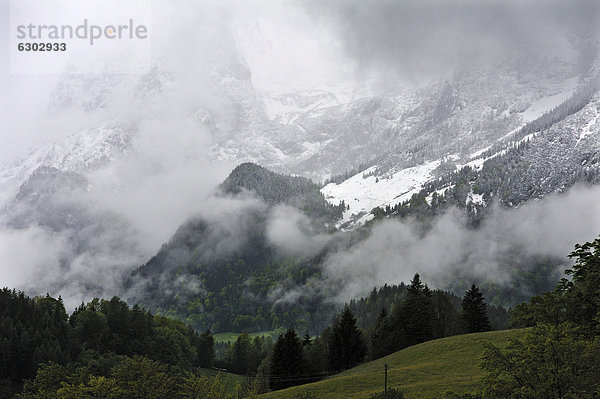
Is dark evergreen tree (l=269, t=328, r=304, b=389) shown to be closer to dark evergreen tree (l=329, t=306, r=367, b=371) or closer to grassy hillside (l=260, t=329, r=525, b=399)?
dark evergreen tree (l=329, t=306, r=367, b=371)

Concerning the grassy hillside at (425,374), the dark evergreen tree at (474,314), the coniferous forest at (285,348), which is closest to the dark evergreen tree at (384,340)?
the coniferous forest at (285,348)

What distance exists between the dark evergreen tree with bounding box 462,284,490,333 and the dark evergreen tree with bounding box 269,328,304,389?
37.3 meters

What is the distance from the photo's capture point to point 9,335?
98.5m

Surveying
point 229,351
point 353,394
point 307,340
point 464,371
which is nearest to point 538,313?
point 464,371

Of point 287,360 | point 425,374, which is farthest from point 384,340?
point 425,374

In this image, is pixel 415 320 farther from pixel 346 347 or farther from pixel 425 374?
pixel 425 374

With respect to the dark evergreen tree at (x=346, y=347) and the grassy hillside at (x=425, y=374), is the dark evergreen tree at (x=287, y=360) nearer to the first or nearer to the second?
the dark evergreen tree at (x=346, y=347)

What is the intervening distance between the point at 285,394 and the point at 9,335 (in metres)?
59.1

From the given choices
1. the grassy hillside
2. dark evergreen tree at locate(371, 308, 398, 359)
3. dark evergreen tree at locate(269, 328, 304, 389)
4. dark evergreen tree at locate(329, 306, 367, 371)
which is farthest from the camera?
dark evergreen tree at locate(371, 308, 398, 359)

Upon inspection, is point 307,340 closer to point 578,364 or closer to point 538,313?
point 538,313

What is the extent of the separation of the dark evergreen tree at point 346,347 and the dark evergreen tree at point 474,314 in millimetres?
23208

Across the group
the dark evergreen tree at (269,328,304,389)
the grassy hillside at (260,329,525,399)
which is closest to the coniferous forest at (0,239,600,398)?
the dark evergreen tree at (269,328,304,389)

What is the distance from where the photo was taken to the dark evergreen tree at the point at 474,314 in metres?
109

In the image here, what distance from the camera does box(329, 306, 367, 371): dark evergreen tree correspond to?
4269 inches
